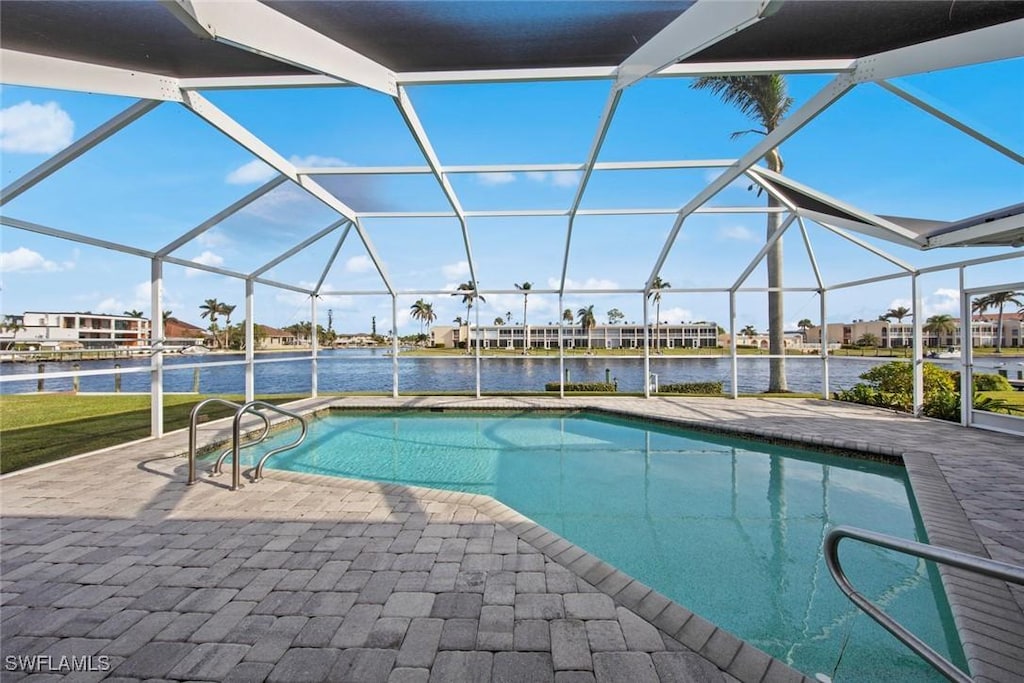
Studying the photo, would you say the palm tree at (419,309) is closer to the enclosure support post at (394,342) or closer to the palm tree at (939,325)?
the enclosure support post at (394,342)

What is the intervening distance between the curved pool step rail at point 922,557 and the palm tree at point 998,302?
7.47m

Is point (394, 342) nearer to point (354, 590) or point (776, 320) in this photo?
point (354, 590)

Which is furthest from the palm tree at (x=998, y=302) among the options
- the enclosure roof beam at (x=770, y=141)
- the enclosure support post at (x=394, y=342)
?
the enclosure support post at (x=394, y=342)

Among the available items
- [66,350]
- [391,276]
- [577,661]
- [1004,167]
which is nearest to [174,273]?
[66,350]

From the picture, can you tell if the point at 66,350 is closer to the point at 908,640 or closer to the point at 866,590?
Result: the point at 908,640

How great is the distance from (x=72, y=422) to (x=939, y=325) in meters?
16.9

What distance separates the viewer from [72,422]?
741 cm

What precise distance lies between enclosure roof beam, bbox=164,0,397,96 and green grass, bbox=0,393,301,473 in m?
5.28

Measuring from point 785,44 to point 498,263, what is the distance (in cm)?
713

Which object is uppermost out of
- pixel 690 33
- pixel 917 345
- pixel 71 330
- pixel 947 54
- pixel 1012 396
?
pixel 690 33

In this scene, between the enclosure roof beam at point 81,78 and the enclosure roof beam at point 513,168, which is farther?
the enclosure roof beam at point 513,168

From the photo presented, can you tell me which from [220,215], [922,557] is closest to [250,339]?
[220,215]

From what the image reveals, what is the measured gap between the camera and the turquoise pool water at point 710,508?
2.66 metres

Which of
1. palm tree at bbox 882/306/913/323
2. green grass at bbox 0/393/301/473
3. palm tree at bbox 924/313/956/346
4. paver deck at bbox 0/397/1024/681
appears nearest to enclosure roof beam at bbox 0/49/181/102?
paver deck at bbox 0/397/1024/681
